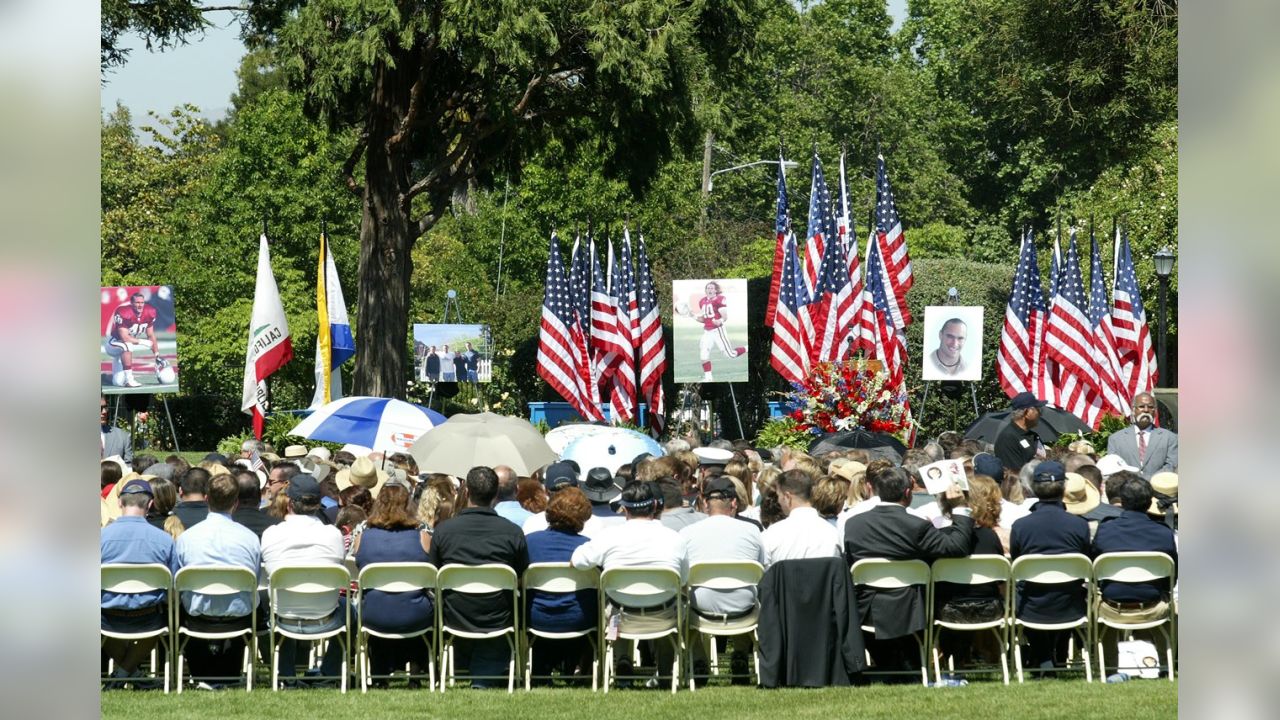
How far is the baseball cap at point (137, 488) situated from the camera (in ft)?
33.2

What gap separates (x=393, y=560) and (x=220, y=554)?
3.46ft

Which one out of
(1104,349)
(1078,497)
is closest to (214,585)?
(1078,497)

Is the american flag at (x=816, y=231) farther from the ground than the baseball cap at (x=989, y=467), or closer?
farther from the ground

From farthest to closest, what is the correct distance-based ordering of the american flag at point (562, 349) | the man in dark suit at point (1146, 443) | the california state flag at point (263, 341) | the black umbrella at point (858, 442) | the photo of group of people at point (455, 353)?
1. the photo of group of people at point (455, 353)
2. the american flag at point (562, 349)
3. the california state flag at point (263, 341)
4. the black umbrella at point (858, 442)
5. the man in dark suit at point (1146, 443)

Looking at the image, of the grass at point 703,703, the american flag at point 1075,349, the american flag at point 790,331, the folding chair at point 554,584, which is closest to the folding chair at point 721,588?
the grass at point 703,703

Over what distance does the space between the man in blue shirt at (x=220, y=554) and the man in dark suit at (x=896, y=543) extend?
146 inches

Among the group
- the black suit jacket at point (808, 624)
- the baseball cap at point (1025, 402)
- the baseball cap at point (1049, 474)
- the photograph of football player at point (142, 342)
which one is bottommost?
the black suit jacket at point (808, 624)

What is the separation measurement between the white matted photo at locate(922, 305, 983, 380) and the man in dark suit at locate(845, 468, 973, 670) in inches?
726

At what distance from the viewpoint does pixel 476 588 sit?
9945 mm

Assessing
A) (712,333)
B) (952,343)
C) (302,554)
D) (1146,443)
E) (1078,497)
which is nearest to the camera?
(302,554)

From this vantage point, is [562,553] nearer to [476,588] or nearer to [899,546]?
[476,588]

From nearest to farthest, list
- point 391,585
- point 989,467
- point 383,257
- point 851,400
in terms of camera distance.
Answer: point 391,585 → point 989,467 → point 851,400 → point 383,257

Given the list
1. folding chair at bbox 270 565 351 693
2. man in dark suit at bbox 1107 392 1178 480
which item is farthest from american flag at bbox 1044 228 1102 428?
folding chair at bbox 270 565 351 693

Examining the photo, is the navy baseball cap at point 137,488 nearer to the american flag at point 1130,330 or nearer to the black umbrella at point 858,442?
the black umbrella at point 858,442
